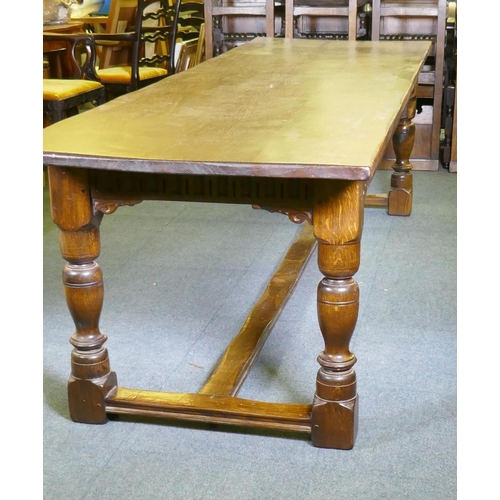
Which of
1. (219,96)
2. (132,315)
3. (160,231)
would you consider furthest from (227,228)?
(219,96)

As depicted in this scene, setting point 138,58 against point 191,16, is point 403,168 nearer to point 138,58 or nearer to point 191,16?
point 138,58

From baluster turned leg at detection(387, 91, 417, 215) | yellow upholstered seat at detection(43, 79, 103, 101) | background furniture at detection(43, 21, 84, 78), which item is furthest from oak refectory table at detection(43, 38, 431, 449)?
background furniture at detection(43, 21, 84, 78)

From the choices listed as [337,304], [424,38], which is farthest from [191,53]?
[337,304]

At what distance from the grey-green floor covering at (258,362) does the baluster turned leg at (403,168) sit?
0.07 meters

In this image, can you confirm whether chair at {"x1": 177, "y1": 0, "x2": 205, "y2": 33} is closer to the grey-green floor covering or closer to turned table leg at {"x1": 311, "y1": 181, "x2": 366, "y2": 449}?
the grey-green floor covering

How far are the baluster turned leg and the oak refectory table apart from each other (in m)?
1.23

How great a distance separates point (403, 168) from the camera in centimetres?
362

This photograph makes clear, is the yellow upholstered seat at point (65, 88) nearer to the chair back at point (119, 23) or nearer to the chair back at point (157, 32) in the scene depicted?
the chair back at point (157, 32)

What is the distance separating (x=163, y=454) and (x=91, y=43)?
10.4 ft

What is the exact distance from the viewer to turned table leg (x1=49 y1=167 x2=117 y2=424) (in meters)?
1.74

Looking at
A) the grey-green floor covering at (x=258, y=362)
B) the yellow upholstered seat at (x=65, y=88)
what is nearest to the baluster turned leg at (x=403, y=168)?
the grey-green floor covering at (x=258, y=362)

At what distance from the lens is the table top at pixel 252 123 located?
1.53 meters

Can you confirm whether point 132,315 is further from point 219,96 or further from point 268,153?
point 268,153

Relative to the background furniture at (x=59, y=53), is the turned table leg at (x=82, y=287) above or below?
below
